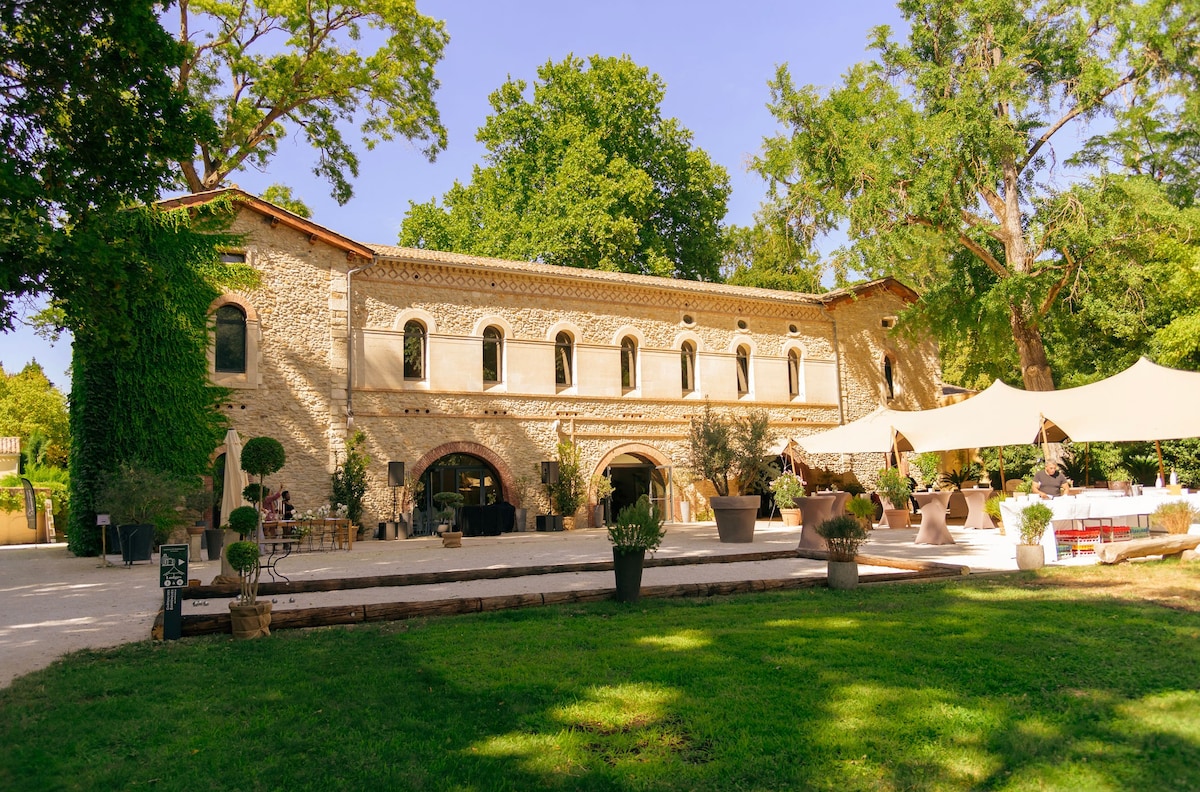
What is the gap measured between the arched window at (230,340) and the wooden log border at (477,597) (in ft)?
31.6

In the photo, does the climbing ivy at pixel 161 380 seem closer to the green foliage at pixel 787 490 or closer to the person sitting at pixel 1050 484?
the green foliage at pixel 787 490

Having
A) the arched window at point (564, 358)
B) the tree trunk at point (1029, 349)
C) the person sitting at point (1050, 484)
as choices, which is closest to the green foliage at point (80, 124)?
the arched window at point (564, 358)

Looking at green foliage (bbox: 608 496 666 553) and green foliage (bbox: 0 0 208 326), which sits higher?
green foliage (bbox: 0 0 208 326)

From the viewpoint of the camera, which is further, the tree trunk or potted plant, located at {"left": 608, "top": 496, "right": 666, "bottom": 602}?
the tree trunk

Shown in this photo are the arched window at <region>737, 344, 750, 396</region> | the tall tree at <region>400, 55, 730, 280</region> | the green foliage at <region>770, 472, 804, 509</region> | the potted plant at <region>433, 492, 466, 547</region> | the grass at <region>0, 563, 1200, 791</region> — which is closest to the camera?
the grass at <region>0, 563, 1200, 791</region>

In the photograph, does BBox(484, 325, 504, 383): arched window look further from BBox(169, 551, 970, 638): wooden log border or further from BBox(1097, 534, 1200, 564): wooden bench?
A: BBox(1097, 534, 1200, 564): wooden bench

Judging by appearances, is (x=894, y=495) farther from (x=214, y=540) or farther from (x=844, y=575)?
(x=214, y=540)

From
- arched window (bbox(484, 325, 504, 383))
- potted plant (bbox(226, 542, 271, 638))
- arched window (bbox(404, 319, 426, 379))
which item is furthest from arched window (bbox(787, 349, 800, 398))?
potted plant (bbox(226, 542, 271, 638))

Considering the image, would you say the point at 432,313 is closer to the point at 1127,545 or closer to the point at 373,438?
the point at 373,438

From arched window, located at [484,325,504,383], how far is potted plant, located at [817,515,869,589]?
1266 centimetres

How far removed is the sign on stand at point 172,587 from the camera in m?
6.10

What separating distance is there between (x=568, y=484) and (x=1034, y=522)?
12.0 meters

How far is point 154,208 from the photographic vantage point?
1578 cm

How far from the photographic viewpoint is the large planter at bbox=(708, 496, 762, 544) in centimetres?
1413
